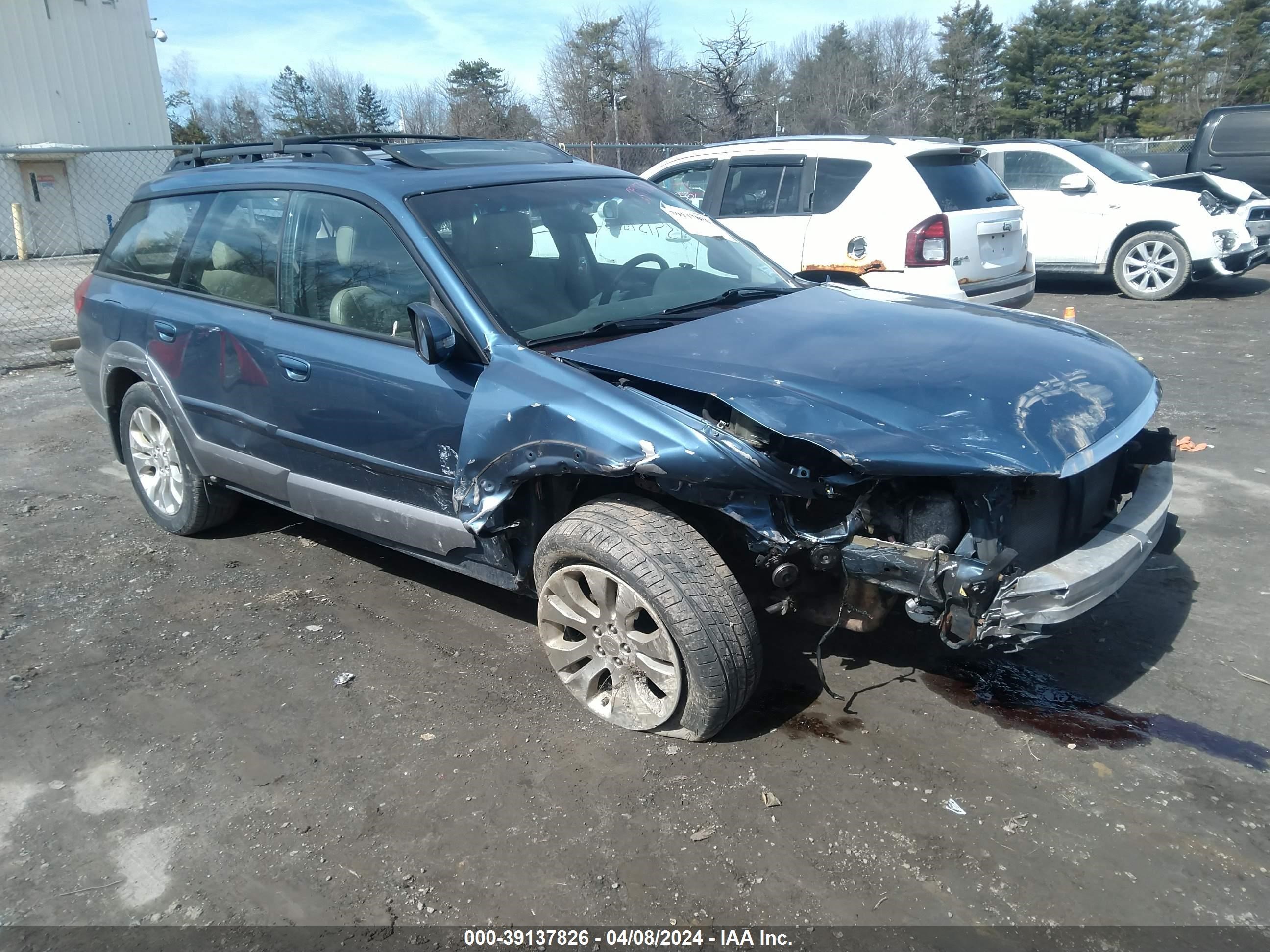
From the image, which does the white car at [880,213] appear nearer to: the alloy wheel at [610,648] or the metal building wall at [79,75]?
the alloy wheel at [610,648]

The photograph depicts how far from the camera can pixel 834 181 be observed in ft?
24.3

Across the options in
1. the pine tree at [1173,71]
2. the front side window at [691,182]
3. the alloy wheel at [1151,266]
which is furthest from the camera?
the pine tree at [1173,71]

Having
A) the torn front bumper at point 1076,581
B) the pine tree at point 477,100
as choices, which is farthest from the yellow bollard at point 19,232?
the torn front bumper at point 1076,581

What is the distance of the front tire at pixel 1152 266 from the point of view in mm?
10773

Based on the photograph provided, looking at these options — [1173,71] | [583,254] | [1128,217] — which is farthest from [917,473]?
[1173,71]

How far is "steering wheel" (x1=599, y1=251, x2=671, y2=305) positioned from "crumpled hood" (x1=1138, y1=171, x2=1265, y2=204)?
9.39 m

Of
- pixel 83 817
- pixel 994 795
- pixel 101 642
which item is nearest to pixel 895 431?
pixel 994 795

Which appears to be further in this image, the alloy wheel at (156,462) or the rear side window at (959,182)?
the rear side window at (959,182)

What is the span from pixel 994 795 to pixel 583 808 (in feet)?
4.11

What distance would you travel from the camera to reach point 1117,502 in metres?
3.59

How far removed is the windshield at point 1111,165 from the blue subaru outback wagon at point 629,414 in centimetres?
861

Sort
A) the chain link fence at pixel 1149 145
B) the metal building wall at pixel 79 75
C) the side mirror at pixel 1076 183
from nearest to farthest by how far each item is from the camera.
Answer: the side mirror at pixel 1076 183, the metal building wall at pixel 79 75, the chain link fence at pixel 1149 145

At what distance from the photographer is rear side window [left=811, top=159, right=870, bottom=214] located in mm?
7320

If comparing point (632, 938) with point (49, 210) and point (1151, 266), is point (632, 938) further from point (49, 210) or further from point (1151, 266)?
point (49, 210)
